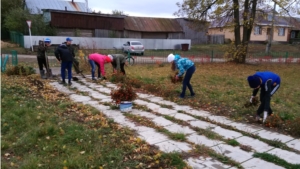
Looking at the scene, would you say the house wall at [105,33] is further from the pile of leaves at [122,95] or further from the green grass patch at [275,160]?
the green grass patch at [275,160]

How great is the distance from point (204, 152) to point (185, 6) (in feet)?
51.5

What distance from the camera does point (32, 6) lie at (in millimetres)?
33281

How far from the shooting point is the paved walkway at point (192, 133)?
12.7ft

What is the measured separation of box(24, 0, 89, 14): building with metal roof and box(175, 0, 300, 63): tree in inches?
825

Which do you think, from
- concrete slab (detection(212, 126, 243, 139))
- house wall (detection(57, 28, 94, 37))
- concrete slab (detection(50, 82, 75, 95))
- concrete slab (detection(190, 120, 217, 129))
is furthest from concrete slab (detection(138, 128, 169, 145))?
house wall (detection(57, 28, 94, 37))

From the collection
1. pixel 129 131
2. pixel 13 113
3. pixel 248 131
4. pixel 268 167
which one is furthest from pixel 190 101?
pixel 13 113

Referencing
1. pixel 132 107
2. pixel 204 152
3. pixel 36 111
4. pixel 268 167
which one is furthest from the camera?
pixel 132 107

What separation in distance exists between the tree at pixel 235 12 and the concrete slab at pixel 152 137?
1299cm

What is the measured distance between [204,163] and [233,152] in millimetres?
643

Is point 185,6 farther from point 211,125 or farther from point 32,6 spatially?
point 32,6

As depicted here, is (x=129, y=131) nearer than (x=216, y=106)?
Yes

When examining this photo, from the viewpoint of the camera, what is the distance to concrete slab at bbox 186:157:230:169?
366 centimetres

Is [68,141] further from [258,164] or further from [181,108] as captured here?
[181,108]

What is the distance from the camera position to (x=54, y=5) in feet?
116
